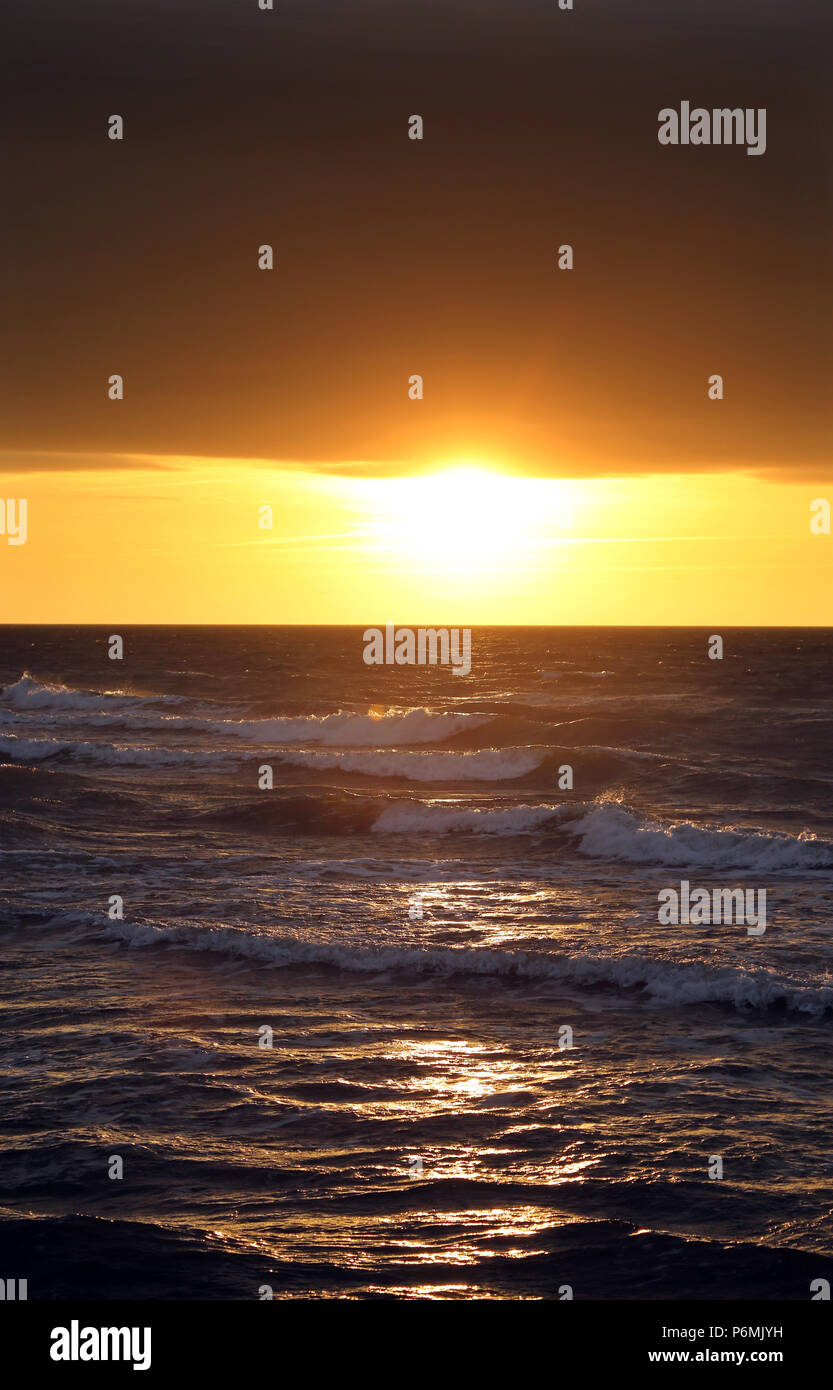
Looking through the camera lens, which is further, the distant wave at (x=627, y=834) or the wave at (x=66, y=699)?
the wave at (x=66, y=699)

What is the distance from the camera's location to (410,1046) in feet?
42.2

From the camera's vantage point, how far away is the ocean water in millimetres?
8656

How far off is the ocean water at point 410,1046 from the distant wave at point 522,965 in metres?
0.04

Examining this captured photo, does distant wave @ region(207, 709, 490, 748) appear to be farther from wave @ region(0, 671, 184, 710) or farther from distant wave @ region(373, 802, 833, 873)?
distant wave @ region(373, 802, 833, 873)

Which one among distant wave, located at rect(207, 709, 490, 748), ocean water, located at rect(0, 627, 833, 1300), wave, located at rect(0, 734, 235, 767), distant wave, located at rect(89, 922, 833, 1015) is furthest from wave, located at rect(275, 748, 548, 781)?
distant wave, located at rect(89, 922, 833, 1015)

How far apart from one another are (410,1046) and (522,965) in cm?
330

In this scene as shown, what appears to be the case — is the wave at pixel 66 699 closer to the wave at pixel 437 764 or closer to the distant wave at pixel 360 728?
the distant wave at pixel 360 728

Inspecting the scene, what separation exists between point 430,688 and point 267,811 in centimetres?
4312

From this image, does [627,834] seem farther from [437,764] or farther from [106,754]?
[106,754]

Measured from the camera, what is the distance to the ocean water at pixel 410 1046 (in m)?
8.66

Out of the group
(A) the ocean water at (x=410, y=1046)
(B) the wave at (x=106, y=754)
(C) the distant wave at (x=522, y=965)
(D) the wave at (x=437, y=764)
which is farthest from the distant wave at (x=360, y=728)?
(C) the distant wave at (x=522, y=965)

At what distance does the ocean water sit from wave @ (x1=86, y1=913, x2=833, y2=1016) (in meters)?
0.04

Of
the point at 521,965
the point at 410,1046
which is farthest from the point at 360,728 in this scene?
the point at 410,1046
